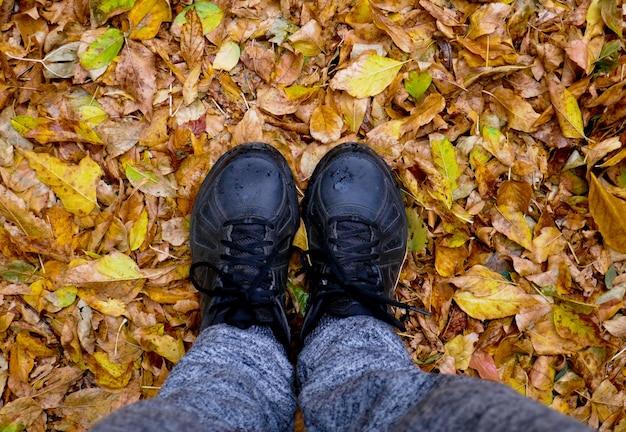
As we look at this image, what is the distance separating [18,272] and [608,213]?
60.2 inches

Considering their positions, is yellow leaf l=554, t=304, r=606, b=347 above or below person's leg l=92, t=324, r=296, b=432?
below

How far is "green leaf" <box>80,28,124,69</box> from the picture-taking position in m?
1.26

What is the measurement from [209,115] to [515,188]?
82cm

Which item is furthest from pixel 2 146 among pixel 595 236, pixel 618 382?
pixel 618 382

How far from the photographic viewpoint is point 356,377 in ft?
3.22

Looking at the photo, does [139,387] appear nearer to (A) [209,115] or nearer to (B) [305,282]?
(B) [305,282]

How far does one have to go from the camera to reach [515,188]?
4.18ft

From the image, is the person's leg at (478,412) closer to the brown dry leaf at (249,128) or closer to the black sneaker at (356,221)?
the black sneaker at (356,221)

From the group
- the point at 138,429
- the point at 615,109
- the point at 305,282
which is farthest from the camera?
the point at 305,282

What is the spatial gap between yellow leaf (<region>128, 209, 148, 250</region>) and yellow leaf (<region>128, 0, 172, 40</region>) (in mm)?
460

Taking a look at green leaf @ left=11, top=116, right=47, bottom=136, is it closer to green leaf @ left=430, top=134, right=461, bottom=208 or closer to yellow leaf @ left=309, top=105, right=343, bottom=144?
yellow leaf @ left=309, top=105, right=343, bottom=144

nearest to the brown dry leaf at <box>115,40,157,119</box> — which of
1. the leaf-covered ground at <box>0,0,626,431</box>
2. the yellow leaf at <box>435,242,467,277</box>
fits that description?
the leaf-covered ground at <box>0,0,626,431</box>

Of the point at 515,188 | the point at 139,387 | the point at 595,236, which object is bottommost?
the point at 139,387

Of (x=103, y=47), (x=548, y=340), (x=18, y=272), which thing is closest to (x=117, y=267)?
(x=18, y=272)
